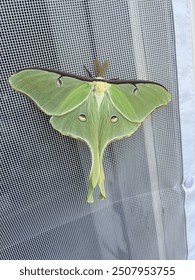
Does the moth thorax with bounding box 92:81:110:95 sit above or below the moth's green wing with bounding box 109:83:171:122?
above

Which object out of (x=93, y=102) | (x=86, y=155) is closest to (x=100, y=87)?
(x=93, y=102)

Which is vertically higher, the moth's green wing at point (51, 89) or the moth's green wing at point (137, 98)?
the moth's green wing at point (51, 89)

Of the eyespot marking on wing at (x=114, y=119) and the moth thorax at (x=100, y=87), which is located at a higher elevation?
the moth thorax at (x=100, y=87)

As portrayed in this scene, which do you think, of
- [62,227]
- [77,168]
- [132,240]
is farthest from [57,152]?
[132,240]

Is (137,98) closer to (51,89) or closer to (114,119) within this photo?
(114,119)
